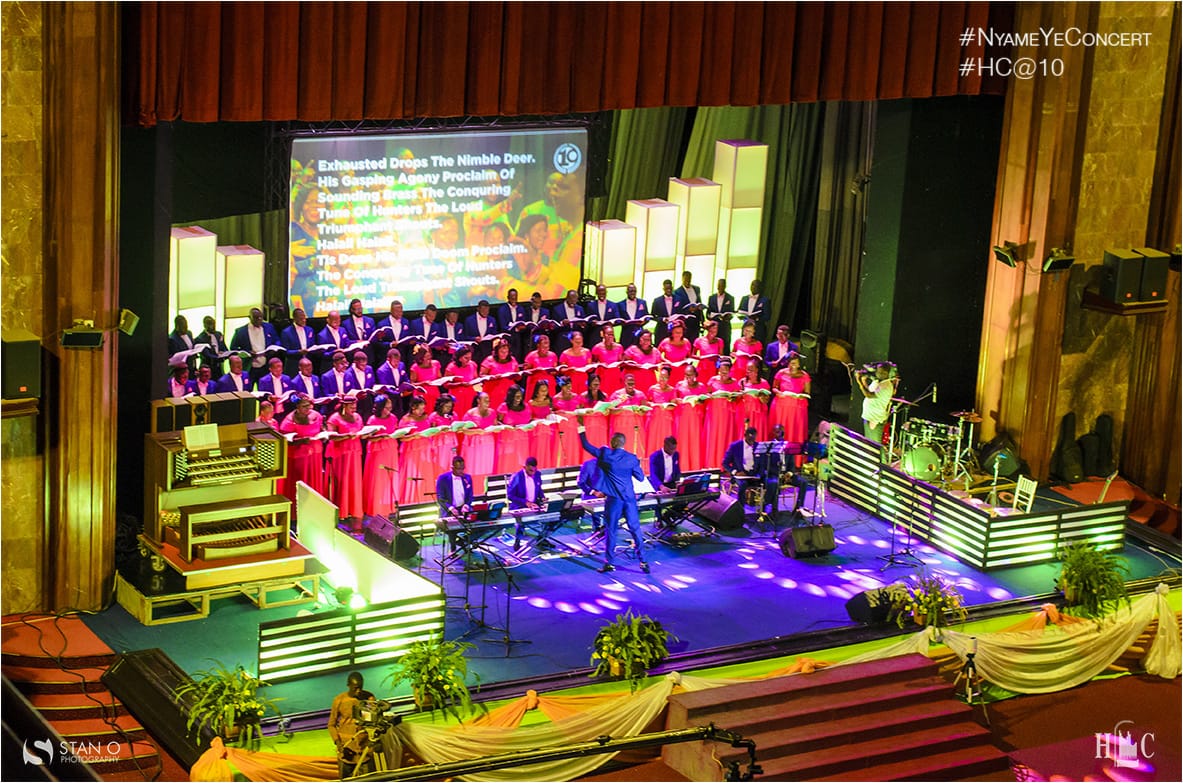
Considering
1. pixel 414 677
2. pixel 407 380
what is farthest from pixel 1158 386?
pixel 414 677

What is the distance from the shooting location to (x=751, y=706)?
14.1 metres

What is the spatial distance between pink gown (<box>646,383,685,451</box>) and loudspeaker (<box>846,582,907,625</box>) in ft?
11.0

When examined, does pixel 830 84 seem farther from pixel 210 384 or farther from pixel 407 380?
pixel 210 384

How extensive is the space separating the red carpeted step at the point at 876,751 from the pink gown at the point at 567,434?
16.3 ft

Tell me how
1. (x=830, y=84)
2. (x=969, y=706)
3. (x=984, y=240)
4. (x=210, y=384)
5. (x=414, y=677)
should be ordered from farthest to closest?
(x=984, y=240), (x=830, y=84), (x=210, y=384), (x=969, y=706), (x=414, y=677)

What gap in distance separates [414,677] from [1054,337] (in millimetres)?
8492

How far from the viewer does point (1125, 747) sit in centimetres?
1477

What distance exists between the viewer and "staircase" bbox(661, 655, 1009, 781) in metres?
13.8

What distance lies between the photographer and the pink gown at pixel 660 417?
60.3ft

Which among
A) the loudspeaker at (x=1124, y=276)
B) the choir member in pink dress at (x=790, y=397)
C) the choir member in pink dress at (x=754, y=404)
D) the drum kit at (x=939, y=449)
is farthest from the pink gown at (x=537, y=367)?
the loudspeaker at (x=1124, y=276)

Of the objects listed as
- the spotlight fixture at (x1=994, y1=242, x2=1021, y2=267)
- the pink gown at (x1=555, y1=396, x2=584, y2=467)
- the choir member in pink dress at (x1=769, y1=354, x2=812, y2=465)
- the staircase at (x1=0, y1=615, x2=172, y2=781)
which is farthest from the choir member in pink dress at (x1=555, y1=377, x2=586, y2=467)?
the staircase at (x1=0, y1=615, x2=172, y2=781)

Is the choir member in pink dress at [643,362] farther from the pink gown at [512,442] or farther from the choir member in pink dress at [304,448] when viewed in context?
the choir member in pink dress at [304,448]

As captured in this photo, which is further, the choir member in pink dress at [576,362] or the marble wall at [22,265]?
the choir member in pink dress at [576,362]

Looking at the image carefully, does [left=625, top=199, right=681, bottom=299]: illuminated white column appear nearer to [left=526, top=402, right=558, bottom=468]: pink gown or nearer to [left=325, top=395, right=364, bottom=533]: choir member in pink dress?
[left=526, top=402, right=558, bottom=468]: pink gown
